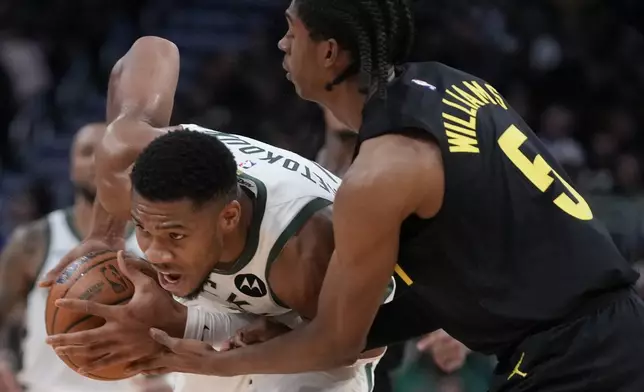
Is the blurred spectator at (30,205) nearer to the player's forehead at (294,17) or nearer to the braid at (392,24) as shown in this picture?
the player's forehead at (294,17)

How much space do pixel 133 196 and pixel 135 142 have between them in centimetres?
35

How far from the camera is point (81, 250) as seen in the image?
3473 mm

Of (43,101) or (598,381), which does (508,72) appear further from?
(598,381)

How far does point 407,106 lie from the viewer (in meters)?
2.69

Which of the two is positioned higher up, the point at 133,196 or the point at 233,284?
the point at 133,196

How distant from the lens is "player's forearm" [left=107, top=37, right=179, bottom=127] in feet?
11.1

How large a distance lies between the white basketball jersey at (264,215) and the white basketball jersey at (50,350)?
1.83 meters

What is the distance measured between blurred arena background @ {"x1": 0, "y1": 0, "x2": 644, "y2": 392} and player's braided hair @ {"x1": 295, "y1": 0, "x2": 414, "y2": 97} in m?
5.16

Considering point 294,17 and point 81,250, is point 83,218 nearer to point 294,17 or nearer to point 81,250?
point 81,250

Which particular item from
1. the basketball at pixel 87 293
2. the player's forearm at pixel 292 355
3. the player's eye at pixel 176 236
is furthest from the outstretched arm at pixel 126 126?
the player's forearm at pixel 292 355

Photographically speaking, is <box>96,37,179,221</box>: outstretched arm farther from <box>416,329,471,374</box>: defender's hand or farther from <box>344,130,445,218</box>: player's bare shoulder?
<box>416,329,471,374</box>: defender's hand

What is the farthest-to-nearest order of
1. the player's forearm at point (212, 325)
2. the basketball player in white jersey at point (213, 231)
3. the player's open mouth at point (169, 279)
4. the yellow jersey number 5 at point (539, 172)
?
1. the player's forearm at point (212, 325)
2. the player's open mouth at point (169, 279)
3. the basketball player in white jersey at point (213, 231)
4. the yellow jersey number 5 at point (539, 172)

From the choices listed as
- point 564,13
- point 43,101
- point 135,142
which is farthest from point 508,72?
point 135,142

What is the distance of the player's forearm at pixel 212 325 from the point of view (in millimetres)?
3211
